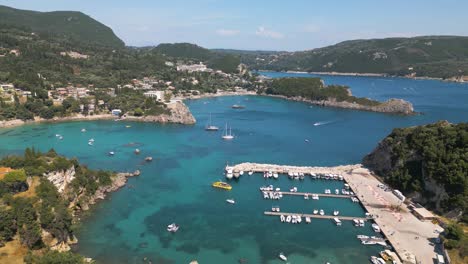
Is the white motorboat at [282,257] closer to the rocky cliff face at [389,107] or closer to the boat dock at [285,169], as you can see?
the boat dock at [285,169]

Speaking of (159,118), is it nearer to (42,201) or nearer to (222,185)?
(222,185)

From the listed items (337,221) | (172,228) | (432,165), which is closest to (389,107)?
(432,165)

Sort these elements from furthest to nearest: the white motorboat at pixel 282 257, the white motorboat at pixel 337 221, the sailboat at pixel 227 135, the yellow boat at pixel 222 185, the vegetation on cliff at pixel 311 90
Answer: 1. the vegetation on cliff at pixel 311 90
2. the sailboat at pixel 227 135
3. the yellow boat at pixel 222 185
4. the white motorboat at pixel 337 221
5. the white motorboat at pixel 282 257

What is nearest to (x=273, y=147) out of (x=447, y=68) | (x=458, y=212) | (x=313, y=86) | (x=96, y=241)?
(x=458, y=212)

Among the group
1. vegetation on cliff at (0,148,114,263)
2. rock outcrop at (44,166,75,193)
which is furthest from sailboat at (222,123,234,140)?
rock outcrop at (44,166,75,193)

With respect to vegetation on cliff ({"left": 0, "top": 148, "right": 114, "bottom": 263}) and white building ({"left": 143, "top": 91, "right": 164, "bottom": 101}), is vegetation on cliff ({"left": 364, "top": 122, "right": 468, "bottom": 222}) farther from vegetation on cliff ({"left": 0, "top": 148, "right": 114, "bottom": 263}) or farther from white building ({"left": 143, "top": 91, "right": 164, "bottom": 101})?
white building ({"left": 143, "top": 91, "right": 164, "bottom": 101})

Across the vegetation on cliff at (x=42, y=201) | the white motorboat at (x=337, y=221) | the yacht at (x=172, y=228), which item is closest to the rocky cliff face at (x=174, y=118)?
the vegetation on cliff at (x=42, y=201)

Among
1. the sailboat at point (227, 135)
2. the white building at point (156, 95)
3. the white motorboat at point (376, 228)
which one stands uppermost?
the white building at point (156, 95)

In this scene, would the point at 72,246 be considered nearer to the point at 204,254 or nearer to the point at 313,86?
the point at 204,254
